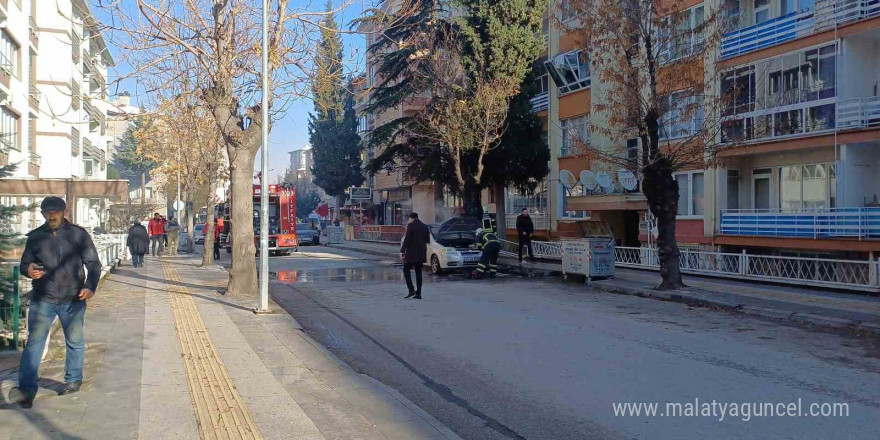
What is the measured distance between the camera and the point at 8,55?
25.8 meters

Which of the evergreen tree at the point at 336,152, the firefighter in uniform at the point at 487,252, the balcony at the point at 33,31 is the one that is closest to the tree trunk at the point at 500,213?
the firefighter in uniform at the point at 487,252

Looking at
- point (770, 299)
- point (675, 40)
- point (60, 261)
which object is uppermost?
point (675, 40)

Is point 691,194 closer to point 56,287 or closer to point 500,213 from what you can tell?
point 500,213

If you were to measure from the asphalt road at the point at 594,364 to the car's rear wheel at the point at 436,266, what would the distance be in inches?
234

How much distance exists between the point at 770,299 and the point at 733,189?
386 inches

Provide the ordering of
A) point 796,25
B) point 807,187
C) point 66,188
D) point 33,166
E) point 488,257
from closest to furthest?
point 66,188 < point 488,257 < point 796,25 < point 807,187 < point 33,166

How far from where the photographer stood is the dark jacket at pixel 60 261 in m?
6.36

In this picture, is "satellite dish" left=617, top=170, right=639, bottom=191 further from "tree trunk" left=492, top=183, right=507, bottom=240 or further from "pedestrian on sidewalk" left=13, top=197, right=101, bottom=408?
"pedestrian on sidewalk" left=13, top=197, right=101, bottom=408

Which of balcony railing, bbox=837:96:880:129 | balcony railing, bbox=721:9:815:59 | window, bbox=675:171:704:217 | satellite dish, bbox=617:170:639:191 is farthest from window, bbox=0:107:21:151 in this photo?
balcony railing, bbox=837:96:880:129

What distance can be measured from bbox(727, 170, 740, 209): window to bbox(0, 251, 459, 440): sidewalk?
638 inches

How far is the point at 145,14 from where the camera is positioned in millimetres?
13750

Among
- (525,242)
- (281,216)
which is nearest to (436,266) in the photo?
(525,242)

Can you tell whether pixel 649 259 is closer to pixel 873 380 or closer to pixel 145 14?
pixel 873 380

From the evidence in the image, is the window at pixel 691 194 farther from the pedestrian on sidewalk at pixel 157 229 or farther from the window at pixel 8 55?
the window at pixel 8 55
